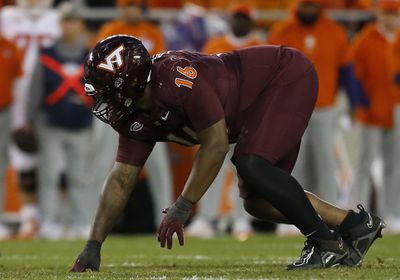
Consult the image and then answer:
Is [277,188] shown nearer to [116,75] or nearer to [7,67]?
[116,75]

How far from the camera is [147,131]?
607 centimetres

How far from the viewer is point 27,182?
11336mm

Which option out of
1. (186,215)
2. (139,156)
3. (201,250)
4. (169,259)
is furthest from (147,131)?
(201,250)

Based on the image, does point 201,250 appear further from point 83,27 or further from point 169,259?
point 83,27

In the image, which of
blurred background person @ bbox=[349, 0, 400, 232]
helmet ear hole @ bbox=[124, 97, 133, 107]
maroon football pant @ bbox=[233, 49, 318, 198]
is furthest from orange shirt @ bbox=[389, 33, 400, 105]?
helmet ear hole @ bbox=[124, 97, 133, 107]

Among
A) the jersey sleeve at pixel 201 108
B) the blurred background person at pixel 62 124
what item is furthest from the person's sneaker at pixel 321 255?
the blurred background person at pixel 62 124

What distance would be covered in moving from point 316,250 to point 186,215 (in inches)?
31.8

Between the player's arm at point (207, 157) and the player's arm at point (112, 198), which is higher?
the player's arm at point (207, 157)

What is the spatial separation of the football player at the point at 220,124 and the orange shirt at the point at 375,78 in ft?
16.2

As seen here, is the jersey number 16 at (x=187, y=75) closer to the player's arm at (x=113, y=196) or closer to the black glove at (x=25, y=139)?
the player's arm at (x=113, y=196)

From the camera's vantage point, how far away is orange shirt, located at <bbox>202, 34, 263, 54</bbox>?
1108 cm

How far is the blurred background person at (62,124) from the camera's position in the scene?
1105cm

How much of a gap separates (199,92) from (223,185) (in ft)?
18.8

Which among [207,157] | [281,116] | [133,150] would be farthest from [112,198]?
[281,116]
